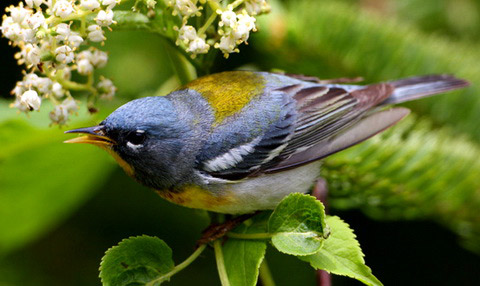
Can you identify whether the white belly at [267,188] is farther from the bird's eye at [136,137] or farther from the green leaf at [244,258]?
the bird's eye at [136,137]

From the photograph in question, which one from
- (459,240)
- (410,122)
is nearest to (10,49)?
(410,122)

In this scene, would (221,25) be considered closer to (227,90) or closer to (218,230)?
(227,90)

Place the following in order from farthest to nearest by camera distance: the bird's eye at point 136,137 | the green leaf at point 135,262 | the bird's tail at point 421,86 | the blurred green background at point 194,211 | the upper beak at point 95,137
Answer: the blurred green background at point 194,211
the bird's tail at point 421,86
the bird's eye at point 136,137
the upper beak at point 95,137
the green leaf at point 135,262

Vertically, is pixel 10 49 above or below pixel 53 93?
below

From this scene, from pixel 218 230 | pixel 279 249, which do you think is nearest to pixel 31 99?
pixel 218 230

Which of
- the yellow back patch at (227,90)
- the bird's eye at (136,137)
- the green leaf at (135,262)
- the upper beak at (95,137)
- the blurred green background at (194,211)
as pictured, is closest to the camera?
the green leaf at (135,262)

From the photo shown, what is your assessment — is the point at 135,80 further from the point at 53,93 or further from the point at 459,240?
the point at 459,240

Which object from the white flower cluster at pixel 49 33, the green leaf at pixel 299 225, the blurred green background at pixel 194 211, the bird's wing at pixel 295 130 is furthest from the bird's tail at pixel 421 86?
the white flower cluster at pixel 49 33
